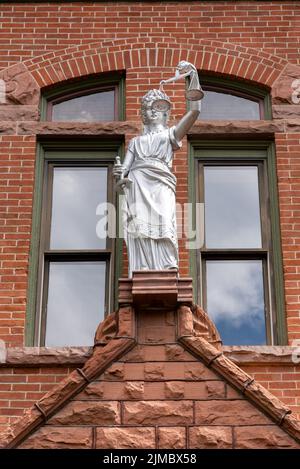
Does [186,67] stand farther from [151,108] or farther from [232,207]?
[232,207]

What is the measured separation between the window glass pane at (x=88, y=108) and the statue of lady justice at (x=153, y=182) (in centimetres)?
152

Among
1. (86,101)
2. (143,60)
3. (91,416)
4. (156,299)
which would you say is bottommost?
(91,416)

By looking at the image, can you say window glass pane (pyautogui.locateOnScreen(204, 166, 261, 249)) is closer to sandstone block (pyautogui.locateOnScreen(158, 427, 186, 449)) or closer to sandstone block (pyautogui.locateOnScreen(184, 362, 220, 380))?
sandstone block (pyautogui.locateOnScreen(184, 362, 220, 380))

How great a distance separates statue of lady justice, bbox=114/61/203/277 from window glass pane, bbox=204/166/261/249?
1290 mm

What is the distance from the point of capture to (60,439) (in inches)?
429

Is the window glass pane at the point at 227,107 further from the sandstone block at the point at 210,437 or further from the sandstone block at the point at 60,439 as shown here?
the sandstone block at the point at 60,439

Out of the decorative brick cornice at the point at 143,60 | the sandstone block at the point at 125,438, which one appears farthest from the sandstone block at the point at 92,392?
the decorative brick cornice at the point at 143,60

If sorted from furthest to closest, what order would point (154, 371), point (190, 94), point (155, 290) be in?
1. point (190, 94)
2. point (155, 290)
3. point (154, 371)

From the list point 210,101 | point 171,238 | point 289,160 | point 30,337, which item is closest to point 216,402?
point 171,238

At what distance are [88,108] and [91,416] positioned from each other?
16.5 ft

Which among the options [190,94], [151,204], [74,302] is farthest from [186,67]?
[74,302]

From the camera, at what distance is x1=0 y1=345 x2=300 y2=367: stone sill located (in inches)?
490
